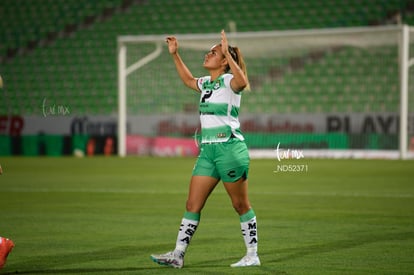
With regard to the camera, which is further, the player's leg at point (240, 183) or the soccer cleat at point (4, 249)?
the player's leg at point (240, 183)

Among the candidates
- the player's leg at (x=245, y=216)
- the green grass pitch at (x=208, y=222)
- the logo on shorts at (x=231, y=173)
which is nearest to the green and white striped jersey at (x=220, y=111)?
the logo on shorts at (x=231, y=173)

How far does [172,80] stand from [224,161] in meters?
21.6

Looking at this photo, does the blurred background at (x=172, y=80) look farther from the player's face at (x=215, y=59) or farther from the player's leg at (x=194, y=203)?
the player's leg at (x=194, y=203)

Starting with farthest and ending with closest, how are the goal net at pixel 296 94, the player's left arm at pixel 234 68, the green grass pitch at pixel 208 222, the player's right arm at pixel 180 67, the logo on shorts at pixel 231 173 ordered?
the goal net at pixel 296 94 < the player's right arm at pixel 180 67 < the green grass pitch at pixel 208 222 < the logo on shorts at pixel 231 173 < the player's left arm at pixel 234 68

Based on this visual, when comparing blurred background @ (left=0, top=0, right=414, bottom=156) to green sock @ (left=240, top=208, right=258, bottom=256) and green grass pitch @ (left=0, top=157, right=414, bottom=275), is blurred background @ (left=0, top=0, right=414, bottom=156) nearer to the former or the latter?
green grass pitch @ (left=0, top=157, right=414, bottom=275)

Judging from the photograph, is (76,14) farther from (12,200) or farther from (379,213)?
(379,213)

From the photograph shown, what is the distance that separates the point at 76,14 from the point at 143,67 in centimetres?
694

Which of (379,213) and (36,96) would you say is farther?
(36,96)

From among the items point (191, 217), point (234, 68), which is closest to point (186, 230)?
point (191, 217)

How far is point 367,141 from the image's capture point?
26.1 m

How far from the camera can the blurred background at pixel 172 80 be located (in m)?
26.7

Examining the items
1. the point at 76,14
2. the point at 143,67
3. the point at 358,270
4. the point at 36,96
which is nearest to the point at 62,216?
the point at 358,270

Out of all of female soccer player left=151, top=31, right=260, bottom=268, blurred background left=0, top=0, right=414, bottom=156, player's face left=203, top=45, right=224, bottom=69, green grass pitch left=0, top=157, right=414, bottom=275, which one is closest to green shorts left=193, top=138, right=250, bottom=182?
female soccer player left=151, top=31, right=260, bottom=268

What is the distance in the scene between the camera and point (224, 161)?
293 inches
